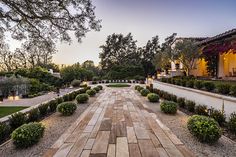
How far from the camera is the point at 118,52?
42844 mm

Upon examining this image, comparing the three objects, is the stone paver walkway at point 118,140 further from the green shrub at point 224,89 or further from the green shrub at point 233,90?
the green shrub at point 224,89

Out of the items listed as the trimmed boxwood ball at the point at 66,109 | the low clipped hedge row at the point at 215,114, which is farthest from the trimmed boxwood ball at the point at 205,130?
the trimmed boxwood ball at the point at 66,109

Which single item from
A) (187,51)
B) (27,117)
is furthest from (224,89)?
(187,51)

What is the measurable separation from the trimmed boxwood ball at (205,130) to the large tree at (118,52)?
36.1 metres

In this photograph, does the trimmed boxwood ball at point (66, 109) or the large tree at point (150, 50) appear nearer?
the trimmed boxwood ball at point (66, 109)

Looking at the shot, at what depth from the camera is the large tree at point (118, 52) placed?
42.0 metres

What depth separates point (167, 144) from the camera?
505 cm

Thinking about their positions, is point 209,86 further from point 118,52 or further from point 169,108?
point 118,52

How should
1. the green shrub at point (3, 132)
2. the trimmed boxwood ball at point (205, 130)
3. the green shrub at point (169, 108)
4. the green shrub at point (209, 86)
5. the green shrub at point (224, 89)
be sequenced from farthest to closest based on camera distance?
the green shrub at point (209, 86) → the green shrub at point (169, 108) → the green shrub at point (224, 89) → the green shrub at point (3, 132) → the trimmed boxwood ball at point (205, 130)

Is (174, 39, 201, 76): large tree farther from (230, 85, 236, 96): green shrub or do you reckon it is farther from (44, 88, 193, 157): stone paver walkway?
(44, 88, 193, 157): stone paver walkway

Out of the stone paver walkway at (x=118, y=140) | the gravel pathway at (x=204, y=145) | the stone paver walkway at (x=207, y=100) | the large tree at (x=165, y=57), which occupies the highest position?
the large tree at (x=165, y=57)

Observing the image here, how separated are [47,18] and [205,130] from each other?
7394mm

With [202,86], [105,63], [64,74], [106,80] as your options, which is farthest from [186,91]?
[105,63]

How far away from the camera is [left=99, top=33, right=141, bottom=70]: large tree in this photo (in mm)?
42000
